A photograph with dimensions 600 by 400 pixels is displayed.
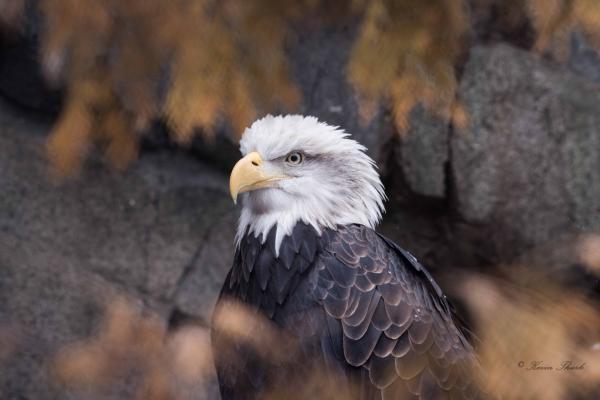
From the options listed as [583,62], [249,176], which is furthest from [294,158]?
[583,62]

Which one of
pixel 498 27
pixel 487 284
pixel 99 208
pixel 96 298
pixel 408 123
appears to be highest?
pixel 498 27

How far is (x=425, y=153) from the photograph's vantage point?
13.3 ft

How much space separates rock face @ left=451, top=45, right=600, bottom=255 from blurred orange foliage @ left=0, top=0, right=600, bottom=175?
1.03 meters

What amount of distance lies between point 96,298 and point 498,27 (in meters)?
2.18

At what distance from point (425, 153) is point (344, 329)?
5.14 ft

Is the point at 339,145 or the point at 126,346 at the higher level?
the point at 339,145

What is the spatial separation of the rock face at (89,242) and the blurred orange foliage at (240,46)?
44.0 inches

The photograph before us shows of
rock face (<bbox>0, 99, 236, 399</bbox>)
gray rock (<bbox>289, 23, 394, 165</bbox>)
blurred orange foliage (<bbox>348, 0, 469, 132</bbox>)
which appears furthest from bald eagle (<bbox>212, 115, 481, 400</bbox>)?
rock face (<bbox>0, 99, 236, 399</bbox>)

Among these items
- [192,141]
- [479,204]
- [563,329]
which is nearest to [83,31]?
[192,141]

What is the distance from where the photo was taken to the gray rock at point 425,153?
159 inches

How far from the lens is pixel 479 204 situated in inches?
159

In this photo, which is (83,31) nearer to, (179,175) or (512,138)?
(179,175)

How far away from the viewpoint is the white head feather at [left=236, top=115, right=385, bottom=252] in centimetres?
295
